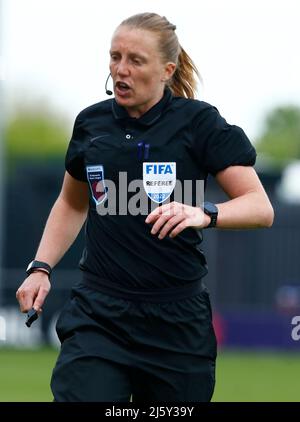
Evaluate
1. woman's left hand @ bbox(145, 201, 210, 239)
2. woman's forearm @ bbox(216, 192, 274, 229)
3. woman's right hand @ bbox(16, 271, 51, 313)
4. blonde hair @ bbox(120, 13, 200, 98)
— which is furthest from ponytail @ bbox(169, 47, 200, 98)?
woman's right hand @ bbox(16, 271, 51, 313)

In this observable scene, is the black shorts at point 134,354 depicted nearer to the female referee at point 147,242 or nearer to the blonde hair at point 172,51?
the female referee at point 147,242

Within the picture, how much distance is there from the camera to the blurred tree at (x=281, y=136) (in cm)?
7694

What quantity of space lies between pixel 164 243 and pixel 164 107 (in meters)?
0.60

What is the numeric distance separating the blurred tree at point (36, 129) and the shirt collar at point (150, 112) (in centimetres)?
8176

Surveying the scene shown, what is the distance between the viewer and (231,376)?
16609 millimetres

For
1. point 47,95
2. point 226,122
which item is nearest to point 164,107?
point 226,122

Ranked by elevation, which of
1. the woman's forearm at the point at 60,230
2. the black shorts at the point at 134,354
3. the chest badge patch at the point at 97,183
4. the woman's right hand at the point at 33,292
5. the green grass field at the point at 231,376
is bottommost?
the green grass field at the point at 231,376

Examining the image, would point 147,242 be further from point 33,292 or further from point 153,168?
point 33,292

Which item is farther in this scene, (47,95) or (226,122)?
(47,95)

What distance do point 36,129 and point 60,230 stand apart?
8411cm

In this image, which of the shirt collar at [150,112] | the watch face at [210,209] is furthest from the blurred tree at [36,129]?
the watch face at [210,209]
